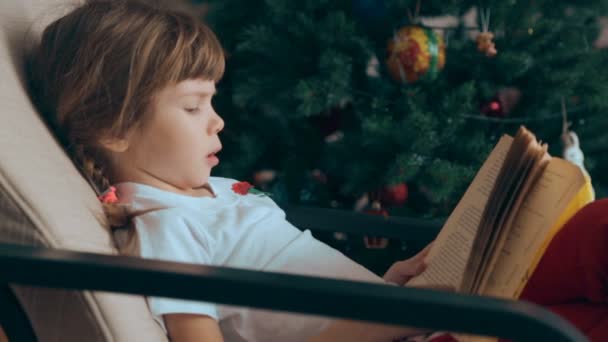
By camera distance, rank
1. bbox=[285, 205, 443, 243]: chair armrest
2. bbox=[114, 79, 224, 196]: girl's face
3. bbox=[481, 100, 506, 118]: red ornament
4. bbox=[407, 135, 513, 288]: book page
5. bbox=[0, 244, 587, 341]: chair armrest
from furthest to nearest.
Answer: bbox=[481, 100, 506, 118]: red ornament, bbox=[285, 205, 443, 243]: chair armrest, bbox=[114, 79, 224, 196]: girl's face, bbox=[407, 135, 513, 288]: book page, bbox=[0, 244, 587, 341]: chair armrest

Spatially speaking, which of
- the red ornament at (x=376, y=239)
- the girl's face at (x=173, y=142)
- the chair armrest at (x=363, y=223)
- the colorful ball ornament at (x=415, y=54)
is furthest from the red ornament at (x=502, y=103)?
the girl's face at (x=173, y=142)

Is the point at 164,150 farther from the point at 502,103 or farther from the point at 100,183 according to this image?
the point at 502,103

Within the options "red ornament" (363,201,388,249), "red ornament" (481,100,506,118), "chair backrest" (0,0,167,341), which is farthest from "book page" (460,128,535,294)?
"red ornament" (481,100,506,118)

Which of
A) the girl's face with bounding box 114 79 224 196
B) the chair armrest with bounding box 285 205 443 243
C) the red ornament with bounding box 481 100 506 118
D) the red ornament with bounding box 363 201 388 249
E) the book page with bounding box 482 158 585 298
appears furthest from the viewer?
the red ornament with bounding box 481 100 506 118

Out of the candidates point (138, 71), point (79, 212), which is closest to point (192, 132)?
point (138, 71)

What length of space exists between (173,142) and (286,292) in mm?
424

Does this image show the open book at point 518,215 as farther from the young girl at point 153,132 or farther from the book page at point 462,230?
the young girl at point 153,132

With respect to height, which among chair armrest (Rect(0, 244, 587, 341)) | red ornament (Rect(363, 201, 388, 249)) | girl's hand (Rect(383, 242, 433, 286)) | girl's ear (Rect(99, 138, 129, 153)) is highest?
chair armrest (Rect(0, 244, 587, 341))

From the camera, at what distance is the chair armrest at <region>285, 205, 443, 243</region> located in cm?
113

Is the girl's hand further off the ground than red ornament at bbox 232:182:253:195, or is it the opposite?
red ornament at bbox 232:182:253:195

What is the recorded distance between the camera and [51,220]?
2.60 feet

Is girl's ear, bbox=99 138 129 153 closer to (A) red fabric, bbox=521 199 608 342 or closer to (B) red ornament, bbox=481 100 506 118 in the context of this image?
(A) red fabric, bbox=521 199 608 342

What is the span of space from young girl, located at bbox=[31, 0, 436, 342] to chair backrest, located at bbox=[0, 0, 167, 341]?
0.06m

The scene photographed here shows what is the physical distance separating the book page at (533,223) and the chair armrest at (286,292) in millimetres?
142
